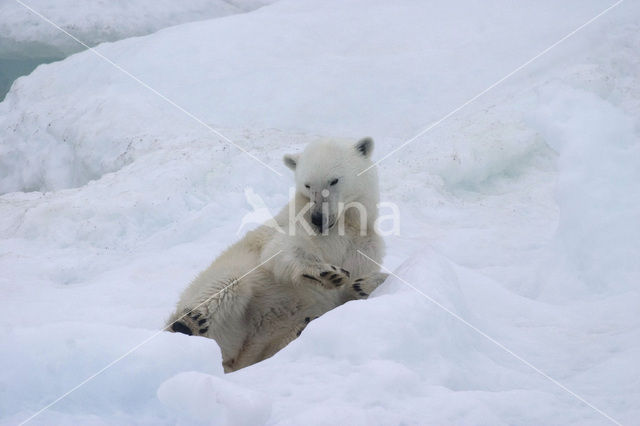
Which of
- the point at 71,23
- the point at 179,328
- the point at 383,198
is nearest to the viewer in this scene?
the point at 179,328

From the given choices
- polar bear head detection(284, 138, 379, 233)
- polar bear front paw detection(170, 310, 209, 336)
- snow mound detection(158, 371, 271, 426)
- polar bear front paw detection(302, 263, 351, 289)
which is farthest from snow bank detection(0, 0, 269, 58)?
snow mound detection(158, 371, 271, 426)

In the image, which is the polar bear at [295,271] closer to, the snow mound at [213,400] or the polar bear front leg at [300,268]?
the polar bear front leg at [300,268]

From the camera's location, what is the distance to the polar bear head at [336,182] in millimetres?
3361

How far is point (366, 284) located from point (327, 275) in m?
0.20

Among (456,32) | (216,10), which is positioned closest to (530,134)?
(456,32)

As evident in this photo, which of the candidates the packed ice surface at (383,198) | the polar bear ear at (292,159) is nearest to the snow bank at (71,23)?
the packed ice surface at (383,198)

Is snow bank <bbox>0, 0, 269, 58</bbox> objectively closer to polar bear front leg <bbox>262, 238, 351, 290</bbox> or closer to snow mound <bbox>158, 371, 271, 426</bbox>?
polar bear front leg <bbox>262, 238, 351, 290</bbox>

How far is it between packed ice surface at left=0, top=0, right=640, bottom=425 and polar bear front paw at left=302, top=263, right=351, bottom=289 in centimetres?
25

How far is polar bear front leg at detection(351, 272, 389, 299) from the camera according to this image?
3128 millimetres

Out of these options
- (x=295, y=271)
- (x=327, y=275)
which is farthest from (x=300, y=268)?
(x=327, y=275)

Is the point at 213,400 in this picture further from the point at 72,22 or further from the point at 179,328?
the point at 72,22

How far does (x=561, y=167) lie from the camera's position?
4.88 m

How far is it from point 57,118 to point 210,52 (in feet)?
7.20

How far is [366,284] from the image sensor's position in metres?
3.14
